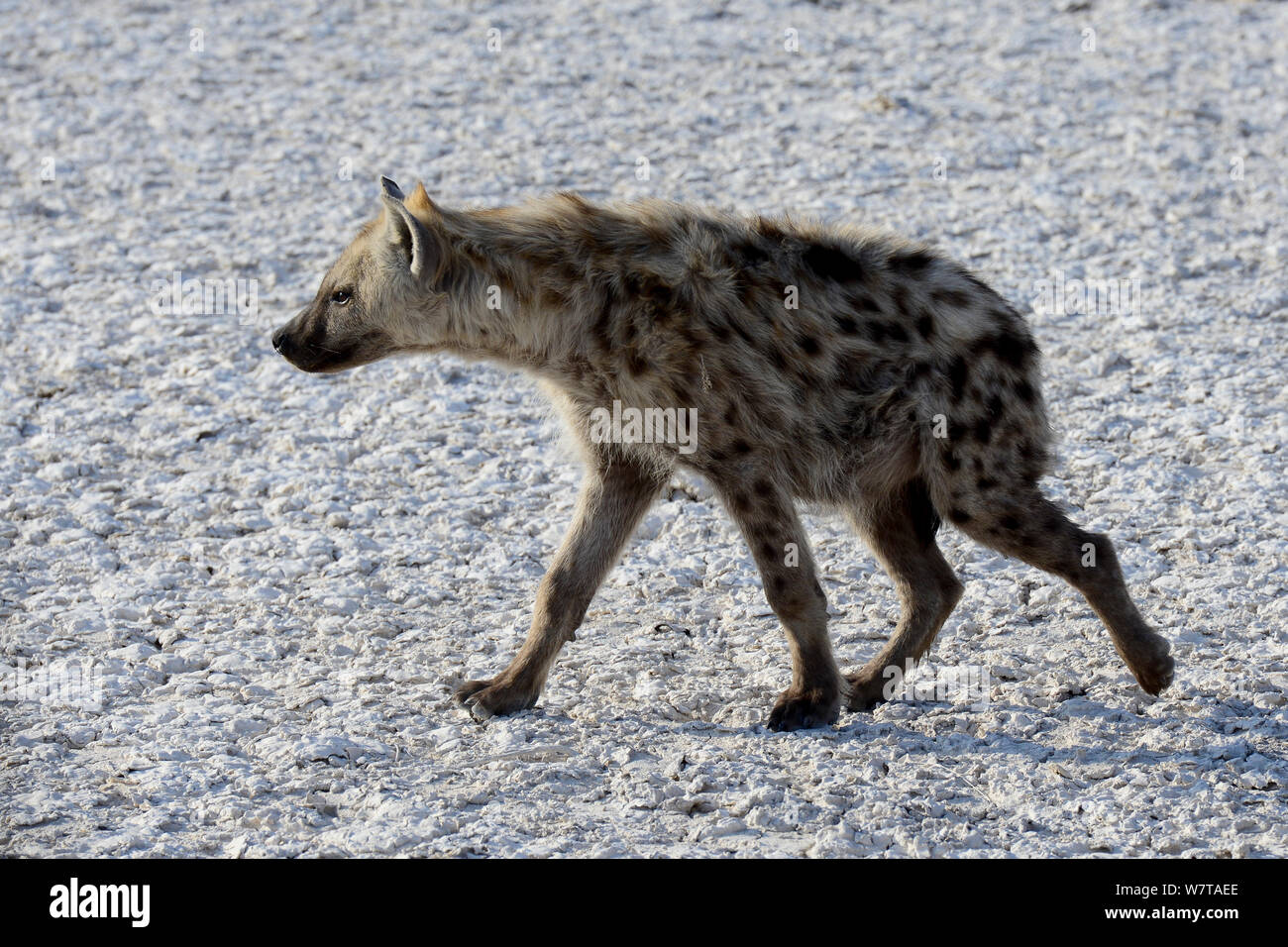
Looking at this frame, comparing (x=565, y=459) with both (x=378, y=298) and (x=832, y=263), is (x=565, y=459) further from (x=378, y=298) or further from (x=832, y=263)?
(x=832, y=263)

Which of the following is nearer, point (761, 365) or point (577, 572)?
point (761, 365)

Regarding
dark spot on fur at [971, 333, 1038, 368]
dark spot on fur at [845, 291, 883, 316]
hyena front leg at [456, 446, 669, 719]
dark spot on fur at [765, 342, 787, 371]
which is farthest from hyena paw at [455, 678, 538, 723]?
dark spot on fur at [971, 333, 1038, 368]

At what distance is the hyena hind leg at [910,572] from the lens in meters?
4.26

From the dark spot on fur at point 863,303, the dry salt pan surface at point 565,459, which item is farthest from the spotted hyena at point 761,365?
the dry salt pan surface at point 565,459

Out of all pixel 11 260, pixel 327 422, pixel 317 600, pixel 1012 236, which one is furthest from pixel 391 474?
pixel 1012 236

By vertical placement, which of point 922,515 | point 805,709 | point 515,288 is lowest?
point 805,709

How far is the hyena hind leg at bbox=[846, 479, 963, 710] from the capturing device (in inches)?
168

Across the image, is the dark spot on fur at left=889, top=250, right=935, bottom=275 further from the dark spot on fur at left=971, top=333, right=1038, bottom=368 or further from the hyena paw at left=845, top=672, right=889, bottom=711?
the hyena paw at left=845, top=672, right=889, bottom=711

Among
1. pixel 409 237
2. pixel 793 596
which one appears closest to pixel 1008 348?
pixel 793 596

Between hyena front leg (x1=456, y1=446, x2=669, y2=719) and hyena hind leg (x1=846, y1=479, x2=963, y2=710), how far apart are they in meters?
0.56

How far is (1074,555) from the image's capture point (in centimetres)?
400

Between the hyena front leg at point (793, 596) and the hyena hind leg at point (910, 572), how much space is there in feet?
0.80

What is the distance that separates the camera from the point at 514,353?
163 inches

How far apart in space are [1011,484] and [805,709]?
Result: 72 cm
